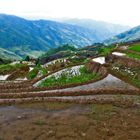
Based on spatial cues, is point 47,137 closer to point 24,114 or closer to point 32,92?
point 24,114

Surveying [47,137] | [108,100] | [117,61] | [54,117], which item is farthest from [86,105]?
[117,61]

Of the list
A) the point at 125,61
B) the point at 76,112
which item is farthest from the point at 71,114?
the point at 125,61

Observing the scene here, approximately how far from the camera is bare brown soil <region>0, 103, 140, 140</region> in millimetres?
17250

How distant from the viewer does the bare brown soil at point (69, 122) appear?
17250mm

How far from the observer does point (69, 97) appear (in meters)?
26.4

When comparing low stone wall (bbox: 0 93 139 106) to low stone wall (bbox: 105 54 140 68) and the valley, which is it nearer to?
the valley

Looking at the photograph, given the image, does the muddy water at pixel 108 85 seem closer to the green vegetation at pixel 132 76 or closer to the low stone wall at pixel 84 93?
the green vegetation at pixel 132 76

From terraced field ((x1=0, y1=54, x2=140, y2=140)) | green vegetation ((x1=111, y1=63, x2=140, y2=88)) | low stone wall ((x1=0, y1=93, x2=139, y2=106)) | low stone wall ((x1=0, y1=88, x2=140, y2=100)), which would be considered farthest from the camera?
green vegetation ((x1=111, y1=63, x2=140, y2=88))

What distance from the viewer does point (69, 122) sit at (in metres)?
19.5

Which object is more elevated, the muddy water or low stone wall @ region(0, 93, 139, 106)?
low stone wall @ region(0, 93, 139, 106)

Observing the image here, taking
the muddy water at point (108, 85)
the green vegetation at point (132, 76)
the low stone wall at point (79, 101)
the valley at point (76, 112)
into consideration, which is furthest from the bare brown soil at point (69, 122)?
the green vegetation at point (132, 76)

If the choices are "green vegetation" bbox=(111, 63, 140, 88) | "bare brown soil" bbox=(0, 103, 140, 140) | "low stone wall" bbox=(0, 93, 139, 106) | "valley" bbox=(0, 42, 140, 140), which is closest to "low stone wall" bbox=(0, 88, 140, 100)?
"valley" bbox=(0, 42, 140, 140)

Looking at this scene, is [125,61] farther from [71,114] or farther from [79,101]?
[71,114]

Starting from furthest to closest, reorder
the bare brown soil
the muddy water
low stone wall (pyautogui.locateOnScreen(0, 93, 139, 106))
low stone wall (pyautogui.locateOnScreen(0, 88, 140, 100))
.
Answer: the muddy water < low stone wall (pyautogui.locateOnScreen(0, 88, 140, 100)) < low stone wall (pyautogui.locateOnScreen(0, 93, 139, 106)) < the bare brown soil
